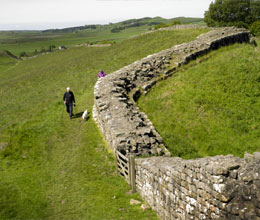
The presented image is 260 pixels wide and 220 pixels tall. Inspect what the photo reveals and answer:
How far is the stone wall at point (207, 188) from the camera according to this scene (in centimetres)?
681

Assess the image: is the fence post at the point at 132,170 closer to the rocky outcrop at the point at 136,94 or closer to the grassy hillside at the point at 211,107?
the rocky outcrop at the point at 136,94

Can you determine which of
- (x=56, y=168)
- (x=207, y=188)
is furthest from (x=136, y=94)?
(x=207, y=188)

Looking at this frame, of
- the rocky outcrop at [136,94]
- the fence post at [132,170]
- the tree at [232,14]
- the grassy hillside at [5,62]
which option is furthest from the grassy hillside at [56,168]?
the tree at [232,14]

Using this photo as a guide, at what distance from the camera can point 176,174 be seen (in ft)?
29.8

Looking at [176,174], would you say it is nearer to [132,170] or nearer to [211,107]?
[132,170]

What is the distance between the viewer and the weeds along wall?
6926mm

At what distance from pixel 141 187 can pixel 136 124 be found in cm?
381

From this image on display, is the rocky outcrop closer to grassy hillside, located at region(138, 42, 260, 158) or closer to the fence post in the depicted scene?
the fence post

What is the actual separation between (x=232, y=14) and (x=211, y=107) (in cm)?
7451

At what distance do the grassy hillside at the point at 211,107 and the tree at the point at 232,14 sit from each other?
6448 cm

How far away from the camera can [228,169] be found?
23.3 ft

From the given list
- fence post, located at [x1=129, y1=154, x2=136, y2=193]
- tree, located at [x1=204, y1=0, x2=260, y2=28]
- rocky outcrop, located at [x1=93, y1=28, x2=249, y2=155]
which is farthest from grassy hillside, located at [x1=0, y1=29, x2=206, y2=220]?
tree, located at [x1=204, y1=0, x2=260, y2=28]

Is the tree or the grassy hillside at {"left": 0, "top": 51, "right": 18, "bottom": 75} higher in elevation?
the tree

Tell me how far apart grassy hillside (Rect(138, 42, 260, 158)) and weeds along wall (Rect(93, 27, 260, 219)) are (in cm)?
157
